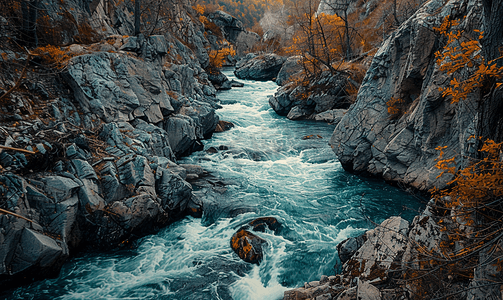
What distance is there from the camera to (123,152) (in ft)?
36.4

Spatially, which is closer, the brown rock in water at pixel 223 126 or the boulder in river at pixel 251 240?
the boulder in river at pixel 251 240

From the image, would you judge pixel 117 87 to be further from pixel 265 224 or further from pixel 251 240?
pixel 251 240

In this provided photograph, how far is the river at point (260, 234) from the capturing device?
26.0ft

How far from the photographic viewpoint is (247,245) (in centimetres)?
927

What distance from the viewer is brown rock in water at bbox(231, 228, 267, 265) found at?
895 centimetres

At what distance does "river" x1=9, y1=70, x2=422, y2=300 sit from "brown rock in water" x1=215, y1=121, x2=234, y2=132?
13.6 feet

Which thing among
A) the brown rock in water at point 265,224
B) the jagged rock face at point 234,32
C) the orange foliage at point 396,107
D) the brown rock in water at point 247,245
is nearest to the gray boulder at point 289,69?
the orange foliage at point 396,107

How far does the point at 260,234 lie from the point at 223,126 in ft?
44.9

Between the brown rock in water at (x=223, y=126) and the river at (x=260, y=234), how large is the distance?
415 cm

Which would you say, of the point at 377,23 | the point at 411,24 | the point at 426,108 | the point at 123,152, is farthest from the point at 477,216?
the point at 377,23

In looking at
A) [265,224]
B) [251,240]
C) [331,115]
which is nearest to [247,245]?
[251,240]

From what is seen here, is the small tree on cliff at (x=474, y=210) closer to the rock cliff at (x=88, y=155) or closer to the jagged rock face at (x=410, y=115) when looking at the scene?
the jagged rock face at (x=410, y=115)

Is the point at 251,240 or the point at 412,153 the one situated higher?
the point at 412,153

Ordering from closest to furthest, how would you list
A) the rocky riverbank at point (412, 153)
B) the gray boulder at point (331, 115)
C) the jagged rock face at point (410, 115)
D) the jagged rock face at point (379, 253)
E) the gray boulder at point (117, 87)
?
the rocky riverbank at point (412, 153)
the jagged rock face at point (379, 253)
the jagged rock face at point (410, 115)
the gray boulder at point (117, 87)
the gray boulder at point (331, 115)
